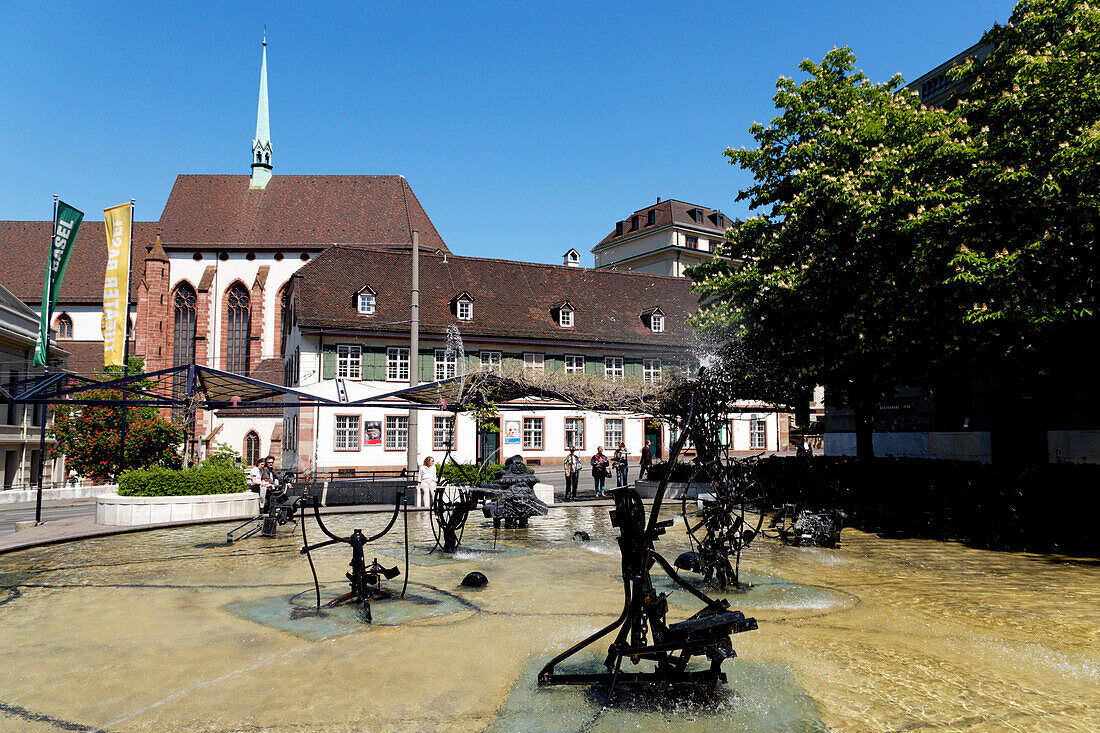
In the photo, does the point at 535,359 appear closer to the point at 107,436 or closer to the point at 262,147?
the point at 107,436

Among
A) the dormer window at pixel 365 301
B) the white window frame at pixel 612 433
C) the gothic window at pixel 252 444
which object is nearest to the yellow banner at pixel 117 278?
the dormer window at pixel 365 301

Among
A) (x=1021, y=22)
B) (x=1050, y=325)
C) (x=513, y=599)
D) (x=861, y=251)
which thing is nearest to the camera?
(x=513, y=599)

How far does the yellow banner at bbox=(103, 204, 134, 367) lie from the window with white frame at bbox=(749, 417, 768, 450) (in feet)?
123

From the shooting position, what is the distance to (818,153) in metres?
20.9

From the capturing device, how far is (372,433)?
38.2 meters

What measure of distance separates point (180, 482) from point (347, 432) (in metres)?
20.5

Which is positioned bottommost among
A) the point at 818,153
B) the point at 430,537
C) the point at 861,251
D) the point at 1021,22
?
the point at 430,537

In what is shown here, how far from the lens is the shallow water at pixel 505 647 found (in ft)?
17.7

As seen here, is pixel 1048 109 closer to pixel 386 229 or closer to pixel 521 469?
pixel 521 469

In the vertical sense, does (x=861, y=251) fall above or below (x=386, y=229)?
below

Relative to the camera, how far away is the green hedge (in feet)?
56.3

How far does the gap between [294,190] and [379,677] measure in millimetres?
60887

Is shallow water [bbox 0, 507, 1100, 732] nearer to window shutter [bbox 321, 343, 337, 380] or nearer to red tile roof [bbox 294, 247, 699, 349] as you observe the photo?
window shutter [bbox 321, 343, 337, 380]

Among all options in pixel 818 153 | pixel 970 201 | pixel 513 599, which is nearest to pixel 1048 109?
pixel 970 201
